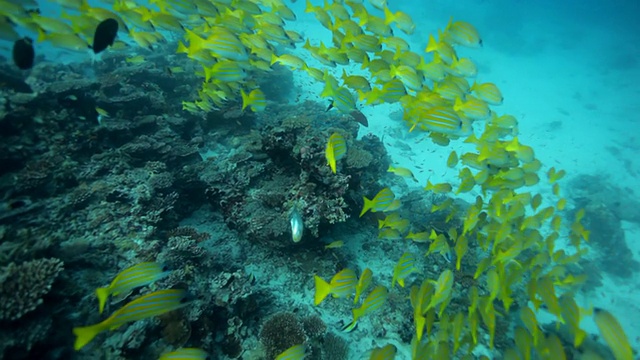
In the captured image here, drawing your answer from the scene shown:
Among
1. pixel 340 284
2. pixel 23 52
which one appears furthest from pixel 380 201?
pixel 23 52

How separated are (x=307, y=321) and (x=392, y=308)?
5.64 feet

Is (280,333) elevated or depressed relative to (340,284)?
depressed

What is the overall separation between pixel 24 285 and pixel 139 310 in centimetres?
199

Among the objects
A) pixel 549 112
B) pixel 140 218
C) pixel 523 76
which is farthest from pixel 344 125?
pixel 523 76

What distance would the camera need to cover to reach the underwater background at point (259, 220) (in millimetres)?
3271

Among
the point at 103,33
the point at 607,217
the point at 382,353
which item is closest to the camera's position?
the point at 382,353

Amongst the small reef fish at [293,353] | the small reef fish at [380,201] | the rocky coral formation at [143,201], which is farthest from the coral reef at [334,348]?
the small reef fish at [380,201]

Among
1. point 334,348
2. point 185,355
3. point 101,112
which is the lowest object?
point 334,348

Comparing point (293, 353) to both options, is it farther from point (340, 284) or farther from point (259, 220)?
point (259, 220)

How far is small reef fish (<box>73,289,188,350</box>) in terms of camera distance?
191 cm

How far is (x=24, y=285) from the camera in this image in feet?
9.72

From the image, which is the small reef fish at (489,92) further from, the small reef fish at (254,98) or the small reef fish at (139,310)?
the small reef fish at (139,310)

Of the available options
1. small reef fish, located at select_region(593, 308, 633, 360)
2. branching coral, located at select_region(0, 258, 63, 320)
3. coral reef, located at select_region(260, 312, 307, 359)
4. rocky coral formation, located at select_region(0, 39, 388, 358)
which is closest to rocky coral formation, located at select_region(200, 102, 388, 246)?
rocky coral formation, located at select_region(0, 39, 388, 358)

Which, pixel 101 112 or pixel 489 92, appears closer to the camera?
pixel 489 92
